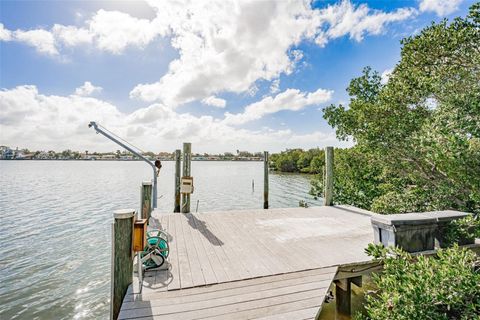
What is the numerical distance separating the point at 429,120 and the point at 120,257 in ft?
19.9

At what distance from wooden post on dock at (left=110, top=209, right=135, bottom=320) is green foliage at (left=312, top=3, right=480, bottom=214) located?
13.6ft

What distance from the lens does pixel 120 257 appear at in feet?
9.04

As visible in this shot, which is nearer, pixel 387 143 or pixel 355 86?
pixel 387 143

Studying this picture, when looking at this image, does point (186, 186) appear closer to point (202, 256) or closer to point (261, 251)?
point (202, 256)

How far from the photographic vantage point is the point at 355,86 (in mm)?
9305

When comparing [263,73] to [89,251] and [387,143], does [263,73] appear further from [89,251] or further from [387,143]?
[89,251]

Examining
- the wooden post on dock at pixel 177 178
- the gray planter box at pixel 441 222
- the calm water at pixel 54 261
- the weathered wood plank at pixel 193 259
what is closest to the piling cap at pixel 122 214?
the weathered wood plank at pixel 193 259

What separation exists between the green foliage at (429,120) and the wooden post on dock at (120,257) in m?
4.13

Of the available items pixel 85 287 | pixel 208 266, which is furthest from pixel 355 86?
pixel 85 287

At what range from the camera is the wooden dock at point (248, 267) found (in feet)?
8.22

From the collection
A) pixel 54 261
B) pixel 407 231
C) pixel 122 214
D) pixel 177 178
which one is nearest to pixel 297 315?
pixel 122 214

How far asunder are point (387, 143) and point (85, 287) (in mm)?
8757

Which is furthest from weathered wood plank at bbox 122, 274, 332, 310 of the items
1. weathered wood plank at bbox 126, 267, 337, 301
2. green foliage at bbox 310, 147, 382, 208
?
green foliage at bbox 310, 147, 382, 208

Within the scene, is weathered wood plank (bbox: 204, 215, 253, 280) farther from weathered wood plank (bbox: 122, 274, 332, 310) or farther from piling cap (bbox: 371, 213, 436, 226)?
piling cap (bbox: 371, 213, 436, 226)
